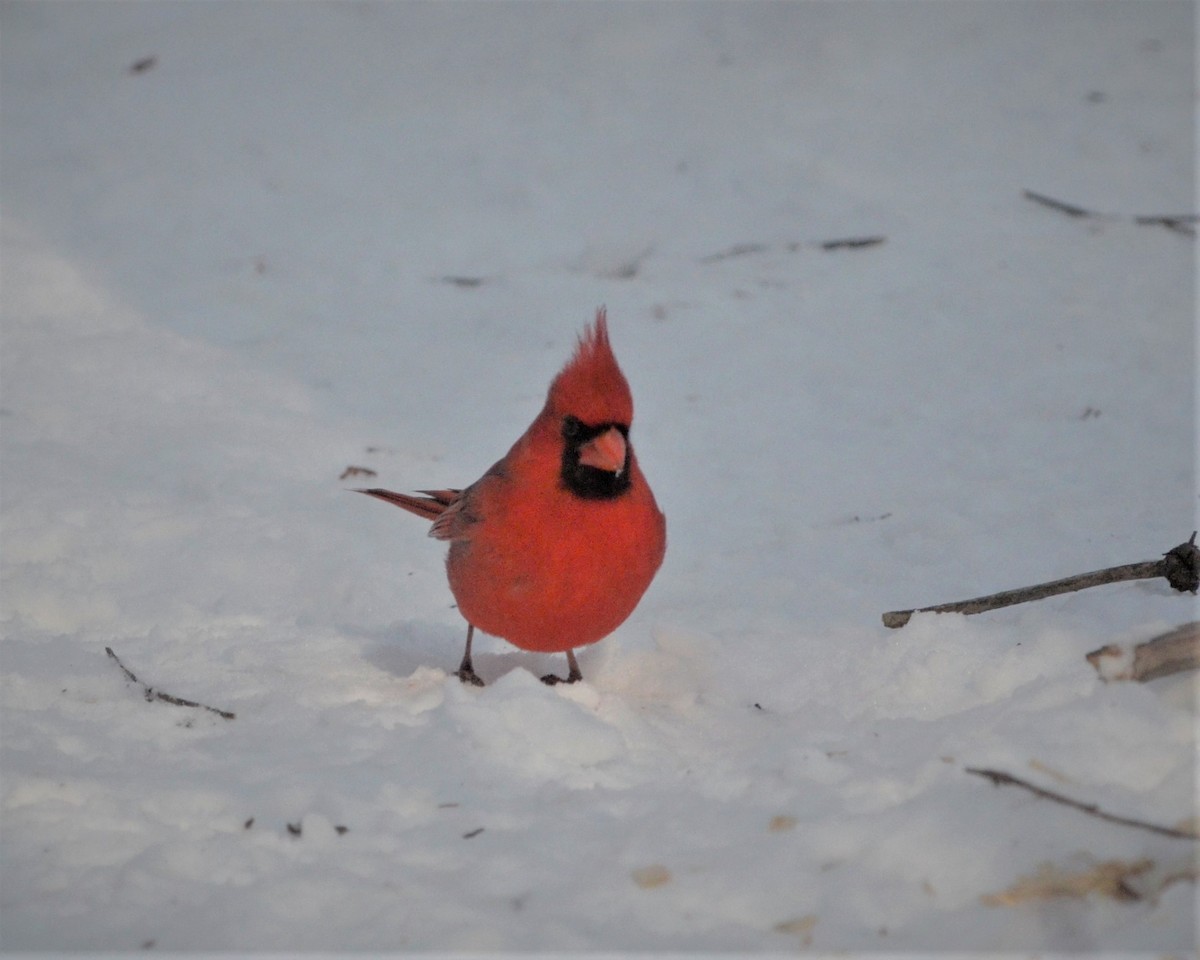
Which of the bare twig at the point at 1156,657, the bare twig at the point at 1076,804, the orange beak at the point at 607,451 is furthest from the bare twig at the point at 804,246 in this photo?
the bare twig at the point at 1076,804

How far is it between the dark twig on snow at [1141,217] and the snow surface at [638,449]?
48 mm

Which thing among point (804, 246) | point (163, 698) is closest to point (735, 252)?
point (804, 246)

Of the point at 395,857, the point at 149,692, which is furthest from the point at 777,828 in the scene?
the point at 149,692

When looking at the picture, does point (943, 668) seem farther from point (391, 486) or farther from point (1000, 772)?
point (391, 486)

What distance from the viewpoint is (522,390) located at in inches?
178

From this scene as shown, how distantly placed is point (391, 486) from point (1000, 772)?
2.36 meters

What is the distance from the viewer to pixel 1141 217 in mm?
5215

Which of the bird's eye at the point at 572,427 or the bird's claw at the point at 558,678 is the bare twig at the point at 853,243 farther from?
the bird's eye at the point at 572,427

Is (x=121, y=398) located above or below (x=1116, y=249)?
below

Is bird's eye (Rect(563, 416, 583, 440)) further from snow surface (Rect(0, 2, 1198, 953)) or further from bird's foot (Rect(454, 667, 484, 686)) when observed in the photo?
bird's foot (Rect(454, 667, 484, 686))

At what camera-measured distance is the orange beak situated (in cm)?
253

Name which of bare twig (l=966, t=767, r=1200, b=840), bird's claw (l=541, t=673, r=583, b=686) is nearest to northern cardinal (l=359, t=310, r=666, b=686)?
bird's claw (l=541, t=673, r=583, b=686)

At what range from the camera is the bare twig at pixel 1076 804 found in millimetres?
1773

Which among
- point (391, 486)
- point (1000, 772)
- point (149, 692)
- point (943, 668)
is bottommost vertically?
point (391, 486)
